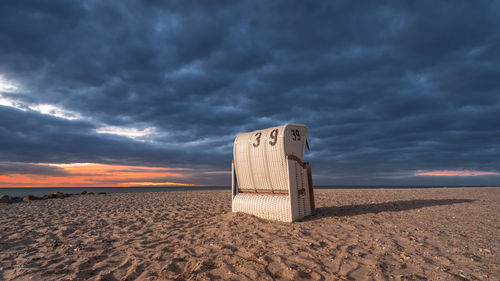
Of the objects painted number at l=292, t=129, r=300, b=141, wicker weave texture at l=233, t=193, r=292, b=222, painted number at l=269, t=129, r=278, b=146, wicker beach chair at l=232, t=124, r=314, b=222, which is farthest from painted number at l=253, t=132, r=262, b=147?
wicker weave texture at l=233, t=193, r=292, b=222

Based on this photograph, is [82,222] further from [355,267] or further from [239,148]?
[355,267]

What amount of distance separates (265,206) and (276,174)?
1.43 meters

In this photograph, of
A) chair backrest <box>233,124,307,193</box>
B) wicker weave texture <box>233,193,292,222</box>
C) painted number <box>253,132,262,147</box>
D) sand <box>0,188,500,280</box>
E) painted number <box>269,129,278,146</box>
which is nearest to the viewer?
sand <box>0,188,500,280</box>

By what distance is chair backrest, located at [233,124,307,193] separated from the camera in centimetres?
937

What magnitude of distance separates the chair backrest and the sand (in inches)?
63.1

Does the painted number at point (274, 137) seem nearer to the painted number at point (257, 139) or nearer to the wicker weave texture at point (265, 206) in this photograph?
A: the painted number at point (257, 139)

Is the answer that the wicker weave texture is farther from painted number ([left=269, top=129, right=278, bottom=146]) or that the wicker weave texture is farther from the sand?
painted number ([left=269, top=129, right=278, bottom=146])

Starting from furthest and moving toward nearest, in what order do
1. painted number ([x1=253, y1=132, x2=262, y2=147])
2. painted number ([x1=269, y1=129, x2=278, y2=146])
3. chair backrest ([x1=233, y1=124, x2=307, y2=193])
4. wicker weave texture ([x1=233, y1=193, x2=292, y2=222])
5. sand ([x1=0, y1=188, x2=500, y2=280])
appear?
painted number ([x1=253, y1=132, x2=262, y2=147]), painted number ([x1=269, y1=129, x2=278, y2=146]), chair backrest ([x1=233, y1=124, x2=307, y2=193]), wicker weave texture ([x1=233, y1=193, x2=292, y2=222]), sand ([x1=0, y1=188, x2=500, y2=280])

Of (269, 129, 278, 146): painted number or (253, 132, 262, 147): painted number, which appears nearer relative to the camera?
(269, 129, 278, 146): painted number

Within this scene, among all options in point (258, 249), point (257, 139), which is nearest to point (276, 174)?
point (257, 139)

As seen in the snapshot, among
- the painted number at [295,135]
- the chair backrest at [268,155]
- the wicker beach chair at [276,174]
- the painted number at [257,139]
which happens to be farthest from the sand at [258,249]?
the painted number at [295,135]

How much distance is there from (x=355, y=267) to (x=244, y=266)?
7.72ft

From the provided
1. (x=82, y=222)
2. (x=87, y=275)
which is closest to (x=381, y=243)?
(x=87, y=275)

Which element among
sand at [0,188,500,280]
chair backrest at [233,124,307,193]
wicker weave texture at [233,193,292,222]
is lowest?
sand at [0,188,500,280]
